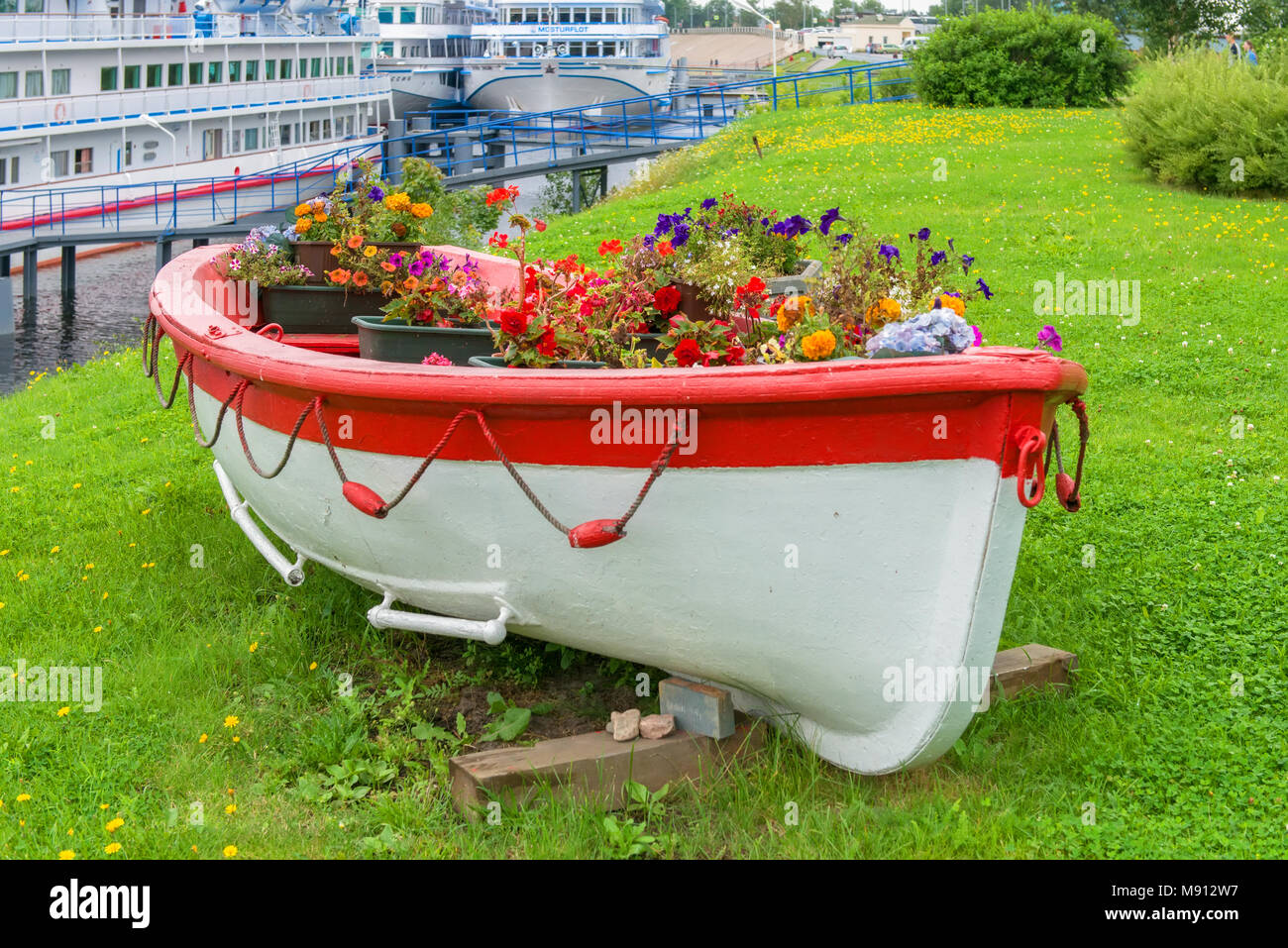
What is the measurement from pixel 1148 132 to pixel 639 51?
36.1 metres

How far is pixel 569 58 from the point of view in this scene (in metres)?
48.3

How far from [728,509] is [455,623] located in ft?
3.52

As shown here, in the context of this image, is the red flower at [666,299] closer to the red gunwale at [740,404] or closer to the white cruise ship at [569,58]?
the red gunwale at [740,404]

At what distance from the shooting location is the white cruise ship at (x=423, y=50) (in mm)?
48594

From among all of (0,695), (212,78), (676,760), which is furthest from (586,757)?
(212,78)

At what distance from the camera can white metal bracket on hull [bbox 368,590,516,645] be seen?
3.95 m

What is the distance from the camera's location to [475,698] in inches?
180

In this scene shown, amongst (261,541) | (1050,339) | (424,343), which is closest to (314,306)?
(261,541)

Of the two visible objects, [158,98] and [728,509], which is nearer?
[728,509]

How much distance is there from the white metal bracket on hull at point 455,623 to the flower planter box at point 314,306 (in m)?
2.35

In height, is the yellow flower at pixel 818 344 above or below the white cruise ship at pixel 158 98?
below

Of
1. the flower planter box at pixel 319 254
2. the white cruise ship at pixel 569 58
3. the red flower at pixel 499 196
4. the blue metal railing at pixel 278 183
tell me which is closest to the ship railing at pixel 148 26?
the blue metal railing at pixel 278 183

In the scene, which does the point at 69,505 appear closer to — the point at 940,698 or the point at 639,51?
the point at 940,698

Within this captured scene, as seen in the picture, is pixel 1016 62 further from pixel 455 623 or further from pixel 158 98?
pixel 455 623
